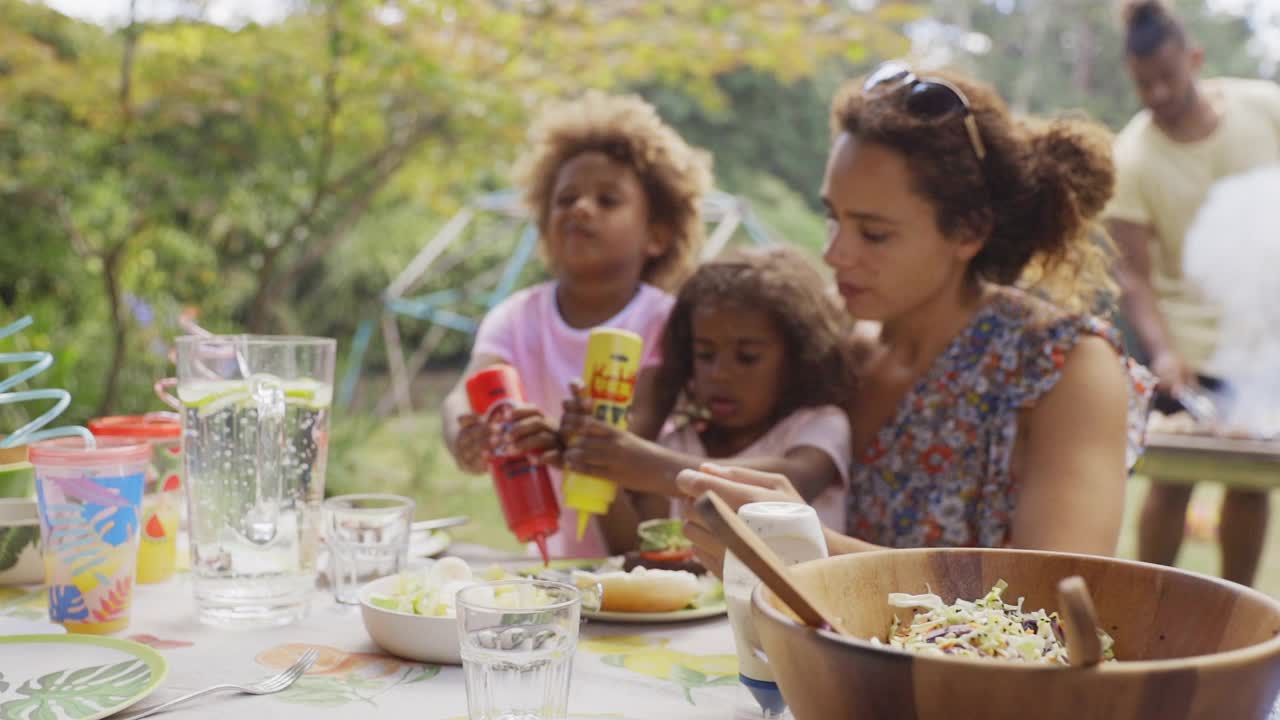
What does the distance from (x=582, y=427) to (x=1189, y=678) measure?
1050 mm

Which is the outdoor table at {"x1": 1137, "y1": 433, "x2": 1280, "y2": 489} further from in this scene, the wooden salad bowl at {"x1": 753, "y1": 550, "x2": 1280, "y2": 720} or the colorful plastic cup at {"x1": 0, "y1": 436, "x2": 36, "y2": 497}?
the colorful plastic cup at {"x1": 0, "y1": 436, "x2": 36, "y2": 497}

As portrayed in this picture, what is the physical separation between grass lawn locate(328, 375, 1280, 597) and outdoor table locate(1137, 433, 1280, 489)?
41.3 inches

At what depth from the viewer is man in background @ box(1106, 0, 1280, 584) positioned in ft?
12.7

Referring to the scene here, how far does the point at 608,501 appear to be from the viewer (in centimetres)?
164

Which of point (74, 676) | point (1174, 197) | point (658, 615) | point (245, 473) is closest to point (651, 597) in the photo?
point (658, 615)

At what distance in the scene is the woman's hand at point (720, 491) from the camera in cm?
112

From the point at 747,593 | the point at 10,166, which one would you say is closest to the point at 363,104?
the point at 10,166

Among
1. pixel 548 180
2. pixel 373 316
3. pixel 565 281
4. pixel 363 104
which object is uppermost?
pixel 363 104

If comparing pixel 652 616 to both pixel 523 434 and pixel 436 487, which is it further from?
pixel 436 487

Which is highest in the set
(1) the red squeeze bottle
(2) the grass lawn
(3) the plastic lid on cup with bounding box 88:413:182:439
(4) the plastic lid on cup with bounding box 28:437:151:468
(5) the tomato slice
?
(4) the plastic lid on cup with bounding box 28:437:151:468

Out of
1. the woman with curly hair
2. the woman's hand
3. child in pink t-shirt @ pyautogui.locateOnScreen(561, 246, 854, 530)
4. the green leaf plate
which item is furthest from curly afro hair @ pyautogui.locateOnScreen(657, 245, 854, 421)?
the green leaf plate

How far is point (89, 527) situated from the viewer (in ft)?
3.91

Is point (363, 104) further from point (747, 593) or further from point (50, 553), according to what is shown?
point (747, 593)

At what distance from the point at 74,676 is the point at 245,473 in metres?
0.29
